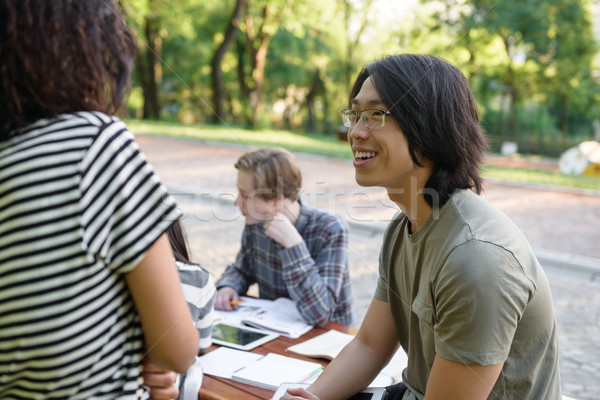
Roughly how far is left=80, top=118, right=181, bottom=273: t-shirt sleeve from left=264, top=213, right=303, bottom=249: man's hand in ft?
5.67

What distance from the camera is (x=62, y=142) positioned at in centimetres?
104

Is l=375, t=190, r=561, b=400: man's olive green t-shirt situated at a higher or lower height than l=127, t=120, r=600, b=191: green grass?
higher

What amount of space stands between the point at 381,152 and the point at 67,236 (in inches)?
49.0

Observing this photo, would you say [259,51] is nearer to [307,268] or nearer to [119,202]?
[307,268]

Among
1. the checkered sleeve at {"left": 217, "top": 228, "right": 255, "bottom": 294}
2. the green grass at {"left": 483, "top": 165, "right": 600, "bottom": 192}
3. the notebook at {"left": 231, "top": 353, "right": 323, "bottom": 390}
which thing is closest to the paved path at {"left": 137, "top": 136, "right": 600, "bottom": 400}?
the green grass at {"left": 483, "top": 165, "right": 600, "bottom": 192}

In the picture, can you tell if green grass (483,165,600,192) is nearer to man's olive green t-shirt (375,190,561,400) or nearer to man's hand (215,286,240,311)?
man's hand (215,286,240,311)

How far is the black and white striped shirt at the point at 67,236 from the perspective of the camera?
1.03m

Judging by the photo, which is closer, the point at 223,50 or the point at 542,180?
the point at 542,180

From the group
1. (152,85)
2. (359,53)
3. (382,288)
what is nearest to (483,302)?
(382,288)

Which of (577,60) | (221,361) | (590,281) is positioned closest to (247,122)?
(577,60)

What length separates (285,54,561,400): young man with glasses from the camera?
1.49 m

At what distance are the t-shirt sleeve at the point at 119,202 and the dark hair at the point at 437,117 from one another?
105cm

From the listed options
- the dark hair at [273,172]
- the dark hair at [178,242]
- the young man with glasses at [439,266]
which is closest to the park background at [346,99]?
the young man with glasses at [439,266]

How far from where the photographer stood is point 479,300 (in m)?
1.46
